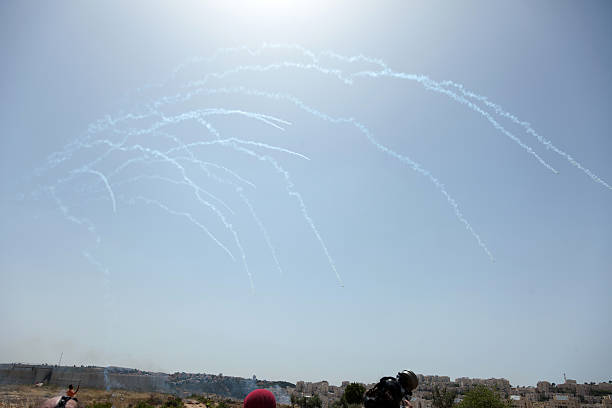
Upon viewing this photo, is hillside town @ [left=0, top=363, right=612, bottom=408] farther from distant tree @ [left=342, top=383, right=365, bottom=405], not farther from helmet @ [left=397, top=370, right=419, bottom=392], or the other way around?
helmet @ [left=397, top=370, right=419, bottom=392]

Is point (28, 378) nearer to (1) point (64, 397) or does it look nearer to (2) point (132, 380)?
(2) point (132, 380)

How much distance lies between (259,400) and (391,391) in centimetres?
144

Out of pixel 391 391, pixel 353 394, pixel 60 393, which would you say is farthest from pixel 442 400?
pixel 391 391

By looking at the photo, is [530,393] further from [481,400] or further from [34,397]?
[34,397]

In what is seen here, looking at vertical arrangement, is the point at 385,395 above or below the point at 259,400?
above

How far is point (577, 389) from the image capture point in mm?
122250

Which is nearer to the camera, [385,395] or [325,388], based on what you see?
[385,395]

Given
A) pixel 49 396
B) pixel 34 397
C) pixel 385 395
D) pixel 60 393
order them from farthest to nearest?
1. pixel 60 393
2. pixel 34 397
3. pixel 49 396
4. pixel 385 395

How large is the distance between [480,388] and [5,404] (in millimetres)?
58256

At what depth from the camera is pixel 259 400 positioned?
3.91m

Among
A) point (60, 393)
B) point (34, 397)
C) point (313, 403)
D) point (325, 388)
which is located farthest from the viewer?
point (325, 388)

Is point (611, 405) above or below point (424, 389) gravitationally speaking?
above

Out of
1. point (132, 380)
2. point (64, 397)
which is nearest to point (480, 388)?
point (64, 397)

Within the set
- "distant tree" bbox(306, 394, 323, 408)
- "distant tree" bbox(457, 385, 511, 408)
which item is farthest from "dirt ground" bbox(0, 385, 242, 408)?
"distant tree" bbox(457, 385, 511, 408)
